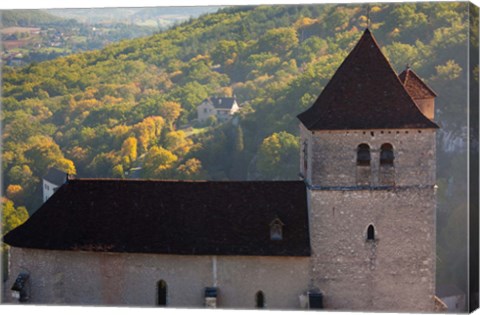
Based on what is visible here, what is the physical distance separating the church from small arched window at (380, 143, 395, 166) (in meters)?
0.03

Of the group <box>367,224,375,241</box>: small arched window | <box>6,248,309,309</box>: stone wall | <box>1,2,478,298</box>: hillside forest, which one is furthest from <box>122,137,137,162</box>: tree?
<box>367,224,375,241</box>: small arched window

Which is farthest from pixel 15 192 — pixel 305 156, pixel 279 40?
pixel 305 156

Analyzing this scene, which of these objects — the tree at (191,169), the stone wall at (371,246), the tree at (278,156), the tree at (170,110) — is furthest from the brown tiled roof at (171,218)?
the tree at (170,110)

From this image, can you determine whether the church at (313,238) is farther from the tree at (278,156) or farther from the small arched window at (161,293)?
the tree at (278,156)

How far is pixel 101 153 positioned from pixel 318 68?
18.1 meters

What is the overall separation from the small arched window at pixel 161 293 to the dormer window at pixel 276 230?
3825 mm

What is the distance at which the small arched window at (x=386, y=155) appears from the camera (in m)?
39.2

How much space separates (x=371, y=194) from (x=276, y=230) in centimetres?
324

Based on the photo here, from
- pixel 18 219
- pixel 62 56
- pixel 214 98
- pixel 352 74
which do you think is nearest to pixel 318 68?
pixel 214 98

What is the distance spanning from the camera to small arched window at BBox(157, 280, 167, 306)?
39.8m

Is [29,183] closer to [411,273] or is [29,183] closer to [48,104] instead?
[48,104]

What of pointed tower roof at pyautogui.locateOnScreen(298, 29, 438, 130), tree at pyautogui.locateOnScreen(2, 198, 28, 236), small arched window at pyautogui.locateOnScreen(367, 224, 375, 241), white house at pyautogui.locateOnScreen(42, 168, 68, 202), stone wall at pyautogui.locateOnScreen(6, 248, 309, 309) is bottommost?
stone wall at pyautogui.locateOnScreen(6, 248, 309, 309)

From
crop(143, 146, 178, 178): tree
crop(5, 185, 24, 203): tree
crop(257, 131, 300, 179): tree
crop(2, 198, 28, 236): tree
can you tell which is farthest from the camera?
crop(143, 146, 178, 178): tree

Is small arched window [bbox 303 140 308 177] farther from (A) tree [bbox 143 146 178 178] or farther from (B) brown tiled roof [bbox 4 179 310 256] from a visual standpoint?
(A) tree [bbox 143 146 178 178]
